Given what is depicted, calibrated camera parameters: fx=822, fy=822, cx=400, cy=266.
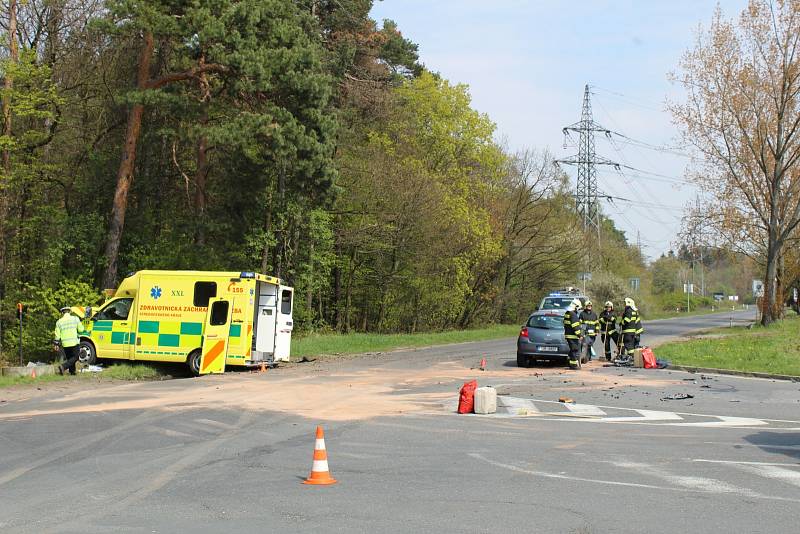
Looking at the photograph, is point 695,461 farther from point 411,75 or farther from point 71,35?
point 411,75

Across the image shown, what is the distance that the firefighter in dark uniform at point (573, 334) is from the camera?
22.4m

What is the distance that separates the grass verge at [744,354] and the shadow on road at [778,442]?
9.44 m

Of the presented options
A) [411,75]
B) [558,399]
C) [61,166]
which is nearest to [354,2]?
[411,75]

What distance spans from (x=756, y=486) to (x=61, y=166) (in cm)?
3336

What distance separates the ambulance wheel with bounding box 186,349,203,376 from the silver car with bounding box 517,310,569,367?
891cm

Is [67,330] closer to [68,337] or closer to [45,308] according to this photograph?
[68,337]

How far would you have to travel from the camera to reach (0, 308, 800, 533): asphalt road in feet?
23.3

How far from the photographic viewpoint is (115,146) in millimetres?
35594

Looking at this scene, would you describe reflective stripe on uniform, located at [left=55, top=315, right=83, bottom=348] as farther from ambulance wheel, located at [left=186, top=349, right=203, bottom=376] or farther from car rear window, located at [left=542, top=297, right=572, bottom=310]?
car rear window, located at [left=542, top=297, right=572, bottom=310]

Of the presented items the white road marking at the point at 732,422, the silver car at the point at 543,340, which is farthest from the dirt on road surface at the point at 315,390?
the white road marking at the point at 732,422

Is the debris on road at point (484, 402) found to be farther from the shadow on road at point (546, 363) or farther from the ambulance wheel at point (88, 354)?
the ambulance wheel at point (88, 354)

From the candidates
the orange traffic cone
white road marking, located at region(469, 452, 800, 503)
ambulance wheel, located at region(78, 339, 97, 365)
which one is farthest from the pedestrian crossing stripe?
ambulance wheel, located at region(78, 339, 97, 365)

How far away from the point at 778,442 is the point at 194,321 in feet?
50.8

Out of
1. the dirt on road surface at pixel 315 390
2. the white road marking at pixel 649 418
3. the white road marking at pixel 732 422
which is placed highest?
the white road marking at pixel 732 422
